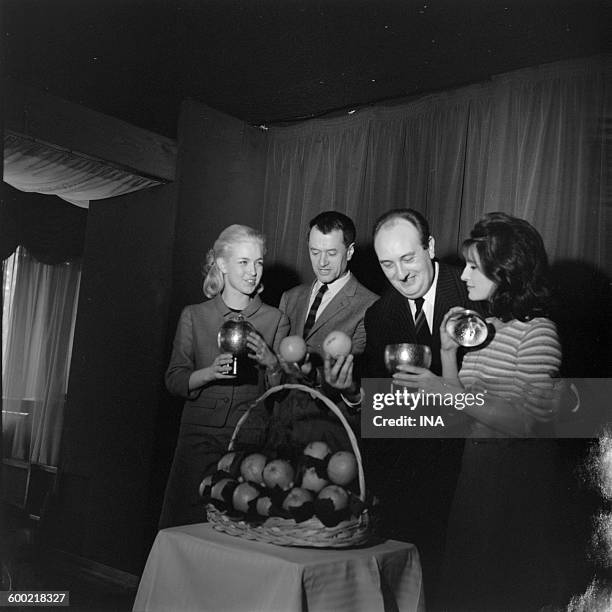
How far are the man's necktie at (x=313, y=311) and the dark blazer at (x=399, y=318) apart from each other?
0.22 metres

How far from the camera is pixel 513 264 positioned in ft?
7.97

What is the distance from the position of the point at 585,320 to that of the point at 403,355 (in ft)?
2.69

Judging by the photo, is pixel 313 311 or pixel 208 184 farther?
pixel 208 184

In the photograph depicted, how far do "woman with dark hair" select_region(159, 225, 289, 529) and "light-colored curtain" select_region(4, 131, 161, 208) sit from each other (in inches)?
25.1

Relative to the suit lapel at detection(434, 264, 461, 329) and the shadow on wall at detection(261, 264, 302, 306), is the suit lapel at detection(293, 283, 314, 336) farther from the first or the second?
the suit lapel at detection(434, 264, 461, 329)

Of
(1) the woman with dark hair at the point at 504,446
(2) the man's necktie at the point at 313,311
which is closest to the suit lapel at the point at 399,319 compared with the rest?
(1) the woman with dark hair at the point at 504,446

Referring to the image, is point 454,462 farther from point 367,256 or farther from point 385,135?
point 385,135

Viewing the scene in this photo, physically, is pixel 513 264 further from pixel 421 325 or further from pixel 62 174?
pixel 62 174

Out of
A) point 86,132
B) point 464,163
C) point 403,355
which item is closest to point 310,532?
point 403,355

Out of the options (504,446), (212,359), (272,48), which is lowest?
(504,446)

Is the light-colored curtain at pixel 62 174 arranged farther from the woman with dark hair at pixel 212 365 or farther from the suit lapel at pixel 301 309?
the suit lapel at pixel 301 309

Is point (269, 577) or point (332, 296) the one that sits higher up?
point (332, 296)

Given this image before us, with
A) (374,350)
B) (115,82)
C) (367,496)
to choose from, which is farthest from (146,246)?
(367,496)

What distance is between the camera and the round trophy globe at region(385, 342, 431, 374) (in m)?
2.27
